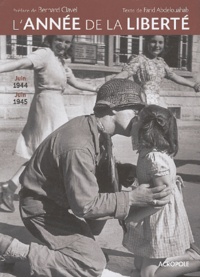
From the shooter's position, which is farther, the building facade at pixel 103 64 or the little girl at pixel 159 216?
the building facade at pixel 103 64

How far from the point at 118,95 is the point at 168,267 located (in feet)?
2.32

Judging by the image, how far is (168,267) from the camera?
1.77 meters

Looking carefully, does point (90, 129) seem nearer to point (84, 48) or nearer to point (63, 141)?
point (63, 141)

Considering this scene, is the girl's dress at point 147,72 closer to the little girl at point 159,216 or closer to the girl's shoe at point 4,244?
the little girl at point 159,216

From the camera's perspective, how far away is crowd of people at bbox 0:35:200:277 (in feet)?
5.20

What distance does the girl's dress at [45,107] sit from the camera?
2.70 metres

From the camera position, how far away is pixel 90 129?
A: 166cm

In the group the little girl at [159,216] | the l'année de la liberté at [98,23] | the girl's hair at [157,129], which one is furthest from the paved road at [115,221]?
the l'année de la liberté at [98,23]

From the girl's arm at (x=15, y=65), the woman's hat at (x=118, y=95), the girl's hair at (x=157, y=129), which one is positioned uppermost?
the girl's arm at (x=15, y=65)

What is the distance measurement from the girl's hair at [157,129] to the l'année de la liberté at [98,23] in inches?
25.8

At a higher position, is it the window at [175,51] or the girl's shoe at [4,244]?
the window at [175,51]

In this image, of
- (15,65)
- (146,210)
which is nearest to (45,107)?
(15,65)

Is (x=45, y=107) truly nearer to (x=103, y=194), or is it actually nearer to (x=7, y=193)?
(x=7, y=193)

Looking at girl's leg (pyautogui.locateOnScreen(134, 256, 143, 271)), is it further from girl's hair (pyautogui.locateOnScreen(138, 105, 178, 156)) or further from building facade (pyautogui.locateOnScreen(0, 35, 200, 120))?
building facade (pyautogui.locateOnScreen(0, 35, 200, 120))
